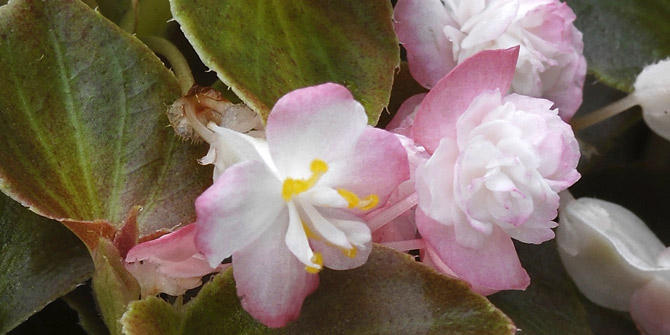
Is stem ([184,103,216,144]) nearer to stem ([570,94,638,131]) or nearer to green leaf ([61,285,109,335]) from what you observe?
green leaf ([61,285,109,335])

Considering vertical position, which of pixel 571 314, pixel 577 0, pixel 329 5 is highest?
pixel 329 5

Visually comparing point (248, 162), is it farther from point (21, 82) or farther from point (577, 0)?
point (577, 0)

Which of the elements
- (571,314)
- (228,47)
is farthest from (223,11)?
(571,314)

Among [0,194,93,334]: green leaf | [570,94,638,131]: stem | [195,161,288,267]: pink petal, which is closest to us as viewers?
[195,161,288,267]: pink petal

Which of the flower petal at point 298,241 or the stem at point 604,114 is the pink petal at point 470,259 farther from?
the stem at point 604,114

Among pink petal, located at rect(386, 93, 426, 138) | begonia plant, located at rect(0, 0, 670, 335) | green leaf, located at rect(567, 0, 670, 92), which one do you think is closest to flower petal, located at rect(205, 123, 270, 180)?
begonia plant, located at rect(0, 0, 670, 335)

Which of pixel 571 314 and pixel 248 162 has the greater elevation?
pixel 248 162
